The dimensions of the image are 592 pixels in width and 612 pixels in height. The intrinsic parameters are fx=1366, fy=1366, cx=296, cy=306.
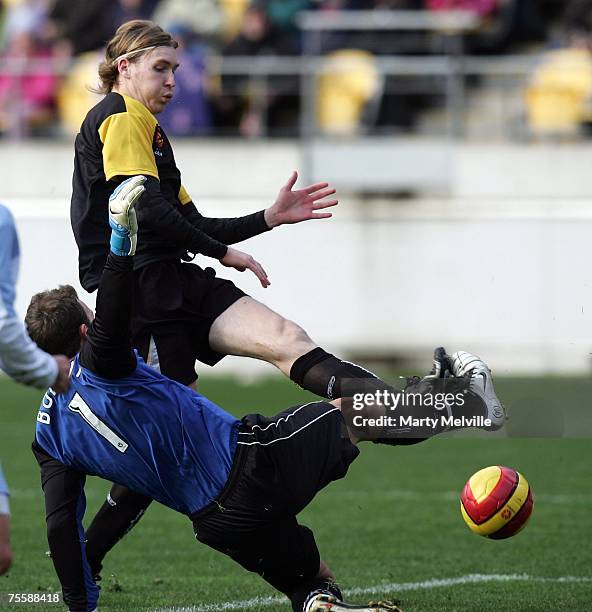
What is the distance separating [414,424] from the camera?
6047 mm

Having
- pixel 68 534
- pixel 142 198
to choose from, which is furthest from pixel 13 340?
Result: pixel 142 198

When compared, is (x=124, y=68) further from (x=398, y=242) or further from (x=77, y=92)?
(x=77, y=92)

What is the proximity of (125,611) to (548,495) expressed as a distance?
15.0 feet

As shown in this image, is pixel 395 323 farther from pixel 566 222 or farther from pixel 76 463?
pixel 76 463

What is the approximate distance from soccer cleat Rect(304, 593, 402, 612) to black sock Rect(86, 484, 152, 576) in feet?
4.20

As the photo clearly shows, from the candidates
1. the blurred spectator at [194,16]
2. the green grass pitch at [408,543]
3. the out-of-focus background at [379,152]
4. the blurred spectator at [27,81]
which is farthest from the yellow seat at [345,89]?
the green grass pitch at [408,543]

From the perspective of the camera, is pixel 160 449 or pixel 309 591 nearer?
pixel 160 449

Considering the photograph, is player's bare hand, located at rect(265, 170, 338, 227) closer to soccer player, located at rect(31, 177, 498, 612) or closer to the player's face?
the player's face

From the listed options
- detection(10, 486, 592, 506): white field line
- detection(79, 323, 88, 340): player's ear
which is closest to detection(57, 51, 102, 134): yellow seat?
Answer: detection(10, 486, 592, 506): white field line

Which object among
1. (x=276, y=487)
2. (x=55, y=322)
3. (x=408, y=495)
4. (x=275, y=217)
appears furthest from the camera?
(x=408, y=495)

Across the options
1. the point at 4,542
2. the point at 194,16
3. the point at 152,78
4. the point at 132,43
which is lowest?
the point at 4,542

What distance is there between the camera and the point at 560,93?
17875mm

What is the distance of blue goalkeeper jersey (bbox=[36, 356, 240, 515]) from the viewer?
5.30m

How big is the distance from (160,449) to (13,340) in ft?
2.94
